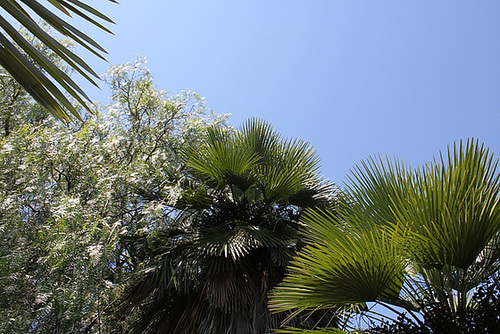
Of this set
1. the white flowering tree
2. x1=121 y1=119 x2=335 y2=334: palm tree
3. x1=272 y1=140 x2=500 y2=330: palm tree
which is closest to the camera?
x1=272 y1=140 x2=500 y2=330: palm tree

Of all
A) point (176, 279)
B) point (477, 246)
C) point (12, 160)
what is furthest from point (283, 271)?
point (12, 160)

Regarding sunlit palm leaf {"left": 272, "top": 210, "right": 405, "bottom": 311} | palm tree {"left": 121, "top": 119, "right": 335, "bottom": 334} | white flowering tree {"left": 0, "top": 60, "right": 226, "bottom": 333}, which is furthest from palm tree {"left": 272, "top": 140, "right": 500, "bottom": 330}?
white flowering tree {"left": 0, "top": 60, "right": 226, "bottom": 333}

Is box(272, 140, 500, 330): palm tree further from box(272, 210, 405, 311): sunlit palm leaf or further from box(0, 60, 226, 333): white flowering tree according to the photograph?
box(0, 60, 226, 333): white flowering tree

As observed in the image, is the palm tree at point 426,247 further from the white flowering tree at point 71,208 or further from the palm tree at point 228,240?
the white flowering tree at point 71,208

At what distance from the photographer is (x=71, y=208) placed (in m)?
4.32

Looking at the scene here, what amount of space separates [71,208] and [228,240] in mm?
1598

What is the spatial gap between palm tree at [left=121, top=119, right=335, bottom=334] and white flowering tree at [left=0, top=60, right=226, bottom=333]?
A: 0.39 metres

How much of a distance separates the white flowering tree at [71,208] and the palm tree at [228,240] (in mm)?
394

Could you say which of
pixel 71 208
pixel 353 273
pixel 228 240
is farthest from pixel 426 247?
pixel 71 208

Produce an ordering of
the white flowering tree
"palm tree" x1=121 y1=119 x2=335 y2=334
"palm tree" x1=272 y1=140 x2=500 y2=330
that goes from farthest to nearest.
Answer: "palm tree" x1=121 y1=119 x2=335 y2=334 → the white flowering tree → "palm tree" x1=272 y1=140 x2=500 y2=330

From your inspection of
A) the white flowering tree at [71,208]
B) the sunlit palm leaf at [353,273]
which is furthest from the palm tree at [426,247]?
the white flowering tree at [71,208]

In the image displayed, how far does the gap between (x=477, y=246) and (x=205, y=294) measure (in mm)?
3018

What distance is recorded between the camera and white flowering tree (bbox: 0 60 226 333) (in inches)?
162

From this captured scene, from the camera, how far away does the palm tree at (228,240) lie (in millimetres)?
4594
